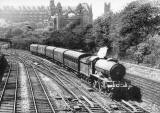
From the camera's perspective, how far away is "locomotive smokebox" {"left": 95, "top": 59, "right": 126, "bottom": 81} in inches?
802

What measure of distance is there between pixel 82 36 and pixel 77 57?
121 ft

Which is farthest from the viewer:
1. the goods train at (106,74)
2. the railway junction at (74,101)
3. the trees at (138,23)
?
the trees at (138,23)

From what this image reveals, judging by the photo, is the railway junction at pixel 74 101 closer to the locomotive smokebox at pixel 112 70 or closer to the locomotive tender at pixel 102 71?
the locomotive tender at pixel 102 71

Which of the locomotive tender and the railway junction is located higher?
the locomotive tender

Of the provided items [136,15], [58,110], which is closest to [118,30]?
[136,15]

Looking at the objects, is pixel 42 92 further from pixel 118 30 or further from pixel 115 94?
pixel 118 30

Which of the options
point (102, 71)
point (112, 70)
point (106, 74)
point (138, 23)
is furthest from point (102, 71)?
point (138, 23)

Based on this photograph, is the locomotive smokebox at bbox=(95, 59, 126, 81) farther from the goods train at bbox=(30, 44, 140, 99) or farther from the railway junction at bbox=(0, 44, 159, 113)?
the railway junction at bbox=(0, 44, 159, 113)

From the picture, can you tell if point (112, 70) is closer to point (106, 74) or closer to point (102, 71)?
point (106, 74)

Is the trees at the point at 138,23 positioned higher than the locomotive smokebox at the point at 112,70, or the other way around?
the trees at the point at 138,23

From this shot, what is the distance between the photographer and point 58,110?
54.1 ft

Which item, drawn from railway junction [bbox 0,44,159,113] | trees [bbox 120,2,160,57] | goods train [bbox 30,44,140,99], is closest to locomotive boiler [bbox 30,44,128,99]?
goods train [bbox 30,44,140,99]

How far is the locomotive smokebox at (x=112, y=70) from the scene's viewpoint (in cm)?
2038

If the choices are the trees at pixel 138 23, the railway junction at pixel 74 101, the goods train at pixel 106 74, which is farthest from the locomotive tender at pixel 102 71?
the trees at pixel 138 23
